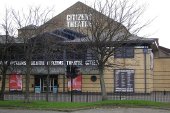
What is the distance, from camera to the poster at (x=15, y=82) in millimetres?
54531

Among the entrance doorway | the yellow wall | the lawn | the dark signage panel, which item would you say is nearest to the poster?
the entrance doorway

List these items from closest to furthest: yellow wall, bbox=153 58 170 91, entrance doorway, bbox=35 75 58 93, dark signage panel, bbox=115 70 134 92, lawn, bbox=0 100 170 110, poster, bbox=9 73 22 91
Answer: lawn, bbox=0 100 170 110 < dark signage panel, bbox=115 70 134 92 < poster, bbox=9 73 22 91 < entrance doorway, bbox=35 75 58 93 < yellow wall, bbox=153 58 170 91

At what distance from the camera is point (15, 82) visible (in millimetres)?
54719

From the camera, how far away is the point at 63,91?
53.8 metres

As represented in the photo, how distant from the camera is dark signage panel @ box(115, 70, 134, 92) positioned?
5291 cm

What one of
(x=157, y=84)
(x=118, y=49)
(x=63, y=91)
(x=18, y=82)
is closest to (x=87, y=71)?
(x=63, y=91)

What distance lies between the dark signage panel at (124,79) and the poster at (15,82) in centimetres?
1222

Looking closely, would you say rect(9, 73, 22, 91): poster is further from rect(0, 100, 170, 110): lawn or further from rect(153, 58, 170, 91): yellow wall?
rect(0, 100, 170, 110): lawn

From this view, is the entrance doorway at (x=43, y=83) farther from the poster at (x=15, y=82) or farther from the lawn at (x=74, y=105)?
the lawn at (x=74, y=105)

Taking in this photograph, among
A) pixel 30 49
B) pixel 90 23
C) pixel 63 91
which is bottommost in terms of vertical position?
pixel 63 91

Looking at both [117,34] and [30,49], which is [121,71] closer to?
[117,34]

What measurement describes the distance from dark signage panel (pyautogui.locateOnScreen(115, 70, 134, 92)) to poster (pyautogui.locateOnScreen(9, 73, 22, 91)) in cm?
1222

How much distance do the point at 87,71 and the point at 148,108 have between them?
24.9 m

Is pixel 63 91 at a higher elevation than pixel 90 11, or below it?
below
